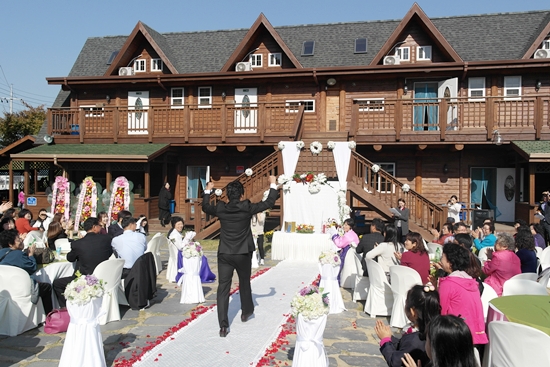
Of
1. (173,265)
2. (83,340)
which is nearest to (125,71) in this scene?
(173,265)

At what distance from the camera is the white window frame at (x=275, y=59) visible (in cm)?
1952

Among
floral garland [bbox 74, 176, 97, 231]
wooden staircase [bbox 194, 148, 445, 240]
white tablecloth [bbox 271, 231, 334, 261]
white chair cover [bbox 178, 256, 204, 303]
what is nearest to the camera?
white chair cover [bbox 178, 256, 204, 303]

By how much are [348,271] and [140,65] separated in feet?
50.2

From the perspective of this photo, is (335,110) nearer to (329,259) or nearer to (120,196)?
(120,196)

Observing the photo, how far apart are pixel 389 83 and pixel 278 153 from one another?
639 cm

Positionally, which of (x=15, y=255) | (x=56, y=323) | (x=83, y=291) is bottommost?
(x=56, y=323)

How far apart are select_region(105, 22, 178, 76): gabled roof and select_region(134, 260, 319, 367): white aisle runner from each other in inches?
551

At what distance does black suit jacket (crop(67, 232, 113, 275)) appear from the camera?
696 centimetres

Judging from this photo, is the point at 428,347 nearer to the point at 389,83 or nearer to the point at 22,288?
the point at 22,288

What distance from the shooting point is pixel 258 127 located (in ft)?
57.9

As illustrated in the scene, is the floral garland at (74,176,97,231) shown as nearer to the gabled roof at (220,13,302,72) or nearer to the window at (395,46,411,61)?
the gabled roof at (220,13,302,72)

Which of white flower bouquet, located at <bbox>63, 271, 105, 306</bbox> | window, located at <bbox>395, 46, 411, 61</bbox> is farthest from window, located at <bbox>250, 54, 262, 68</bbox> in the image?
white flower bouquet, located at <bbox>63, 271, 105, 306</bbox>

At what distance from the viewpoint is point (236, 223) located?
640cm

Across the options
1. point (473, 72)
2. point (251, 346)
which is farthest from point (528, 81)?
point (251, 346)
